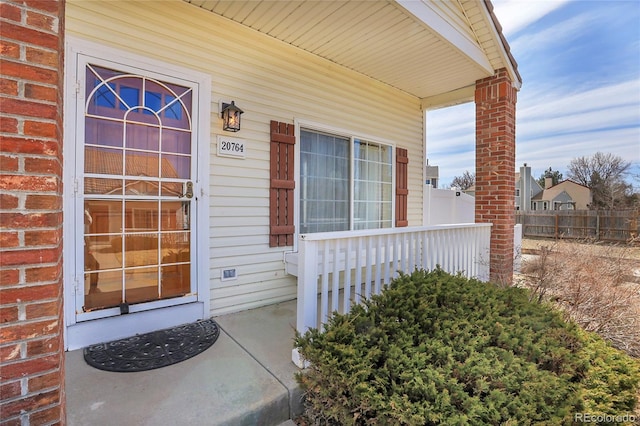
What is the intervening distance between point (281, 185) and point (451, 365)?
2.60 m

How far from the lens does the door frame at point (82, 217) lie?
2.46 metres

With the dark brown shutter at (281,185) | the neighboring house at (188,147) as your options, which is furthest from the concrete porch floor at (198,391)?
the dark brown shutter at (281,185)

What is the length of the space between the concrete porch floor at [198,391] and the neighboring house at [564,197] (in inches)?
1310

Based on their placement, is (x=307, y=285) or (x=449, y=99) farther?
(x=449, y=99)

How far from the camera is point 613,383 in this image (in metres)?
1.99

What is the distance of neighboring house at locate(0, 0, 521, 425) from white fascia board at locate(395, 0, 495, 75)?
0.07 ft

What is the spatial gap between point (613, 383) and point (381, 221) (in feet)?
11.0

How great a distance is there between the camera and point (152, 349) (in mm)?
2506

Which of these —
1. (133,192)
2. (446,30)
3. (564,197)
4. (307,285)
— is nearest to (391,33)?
(446,30)

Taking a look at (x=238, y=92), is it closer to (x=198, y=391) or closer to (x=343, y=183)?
(x=343, y=183)

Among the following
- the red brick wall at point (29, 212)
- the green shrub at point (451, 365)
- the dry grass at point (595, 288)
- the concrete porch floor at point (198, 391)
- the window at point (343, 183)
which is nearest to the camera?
the red brick wall at point (29, 212)

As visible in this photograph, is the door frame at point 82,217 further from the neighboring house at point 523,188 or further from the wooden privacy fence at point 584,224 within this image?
the neighboring house at point 523,188

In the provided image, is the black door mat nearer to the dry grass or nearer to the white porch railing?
the white porch railing

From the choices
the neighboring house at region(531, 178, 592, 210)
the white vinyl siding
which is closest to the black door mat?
the white vinyl siding
